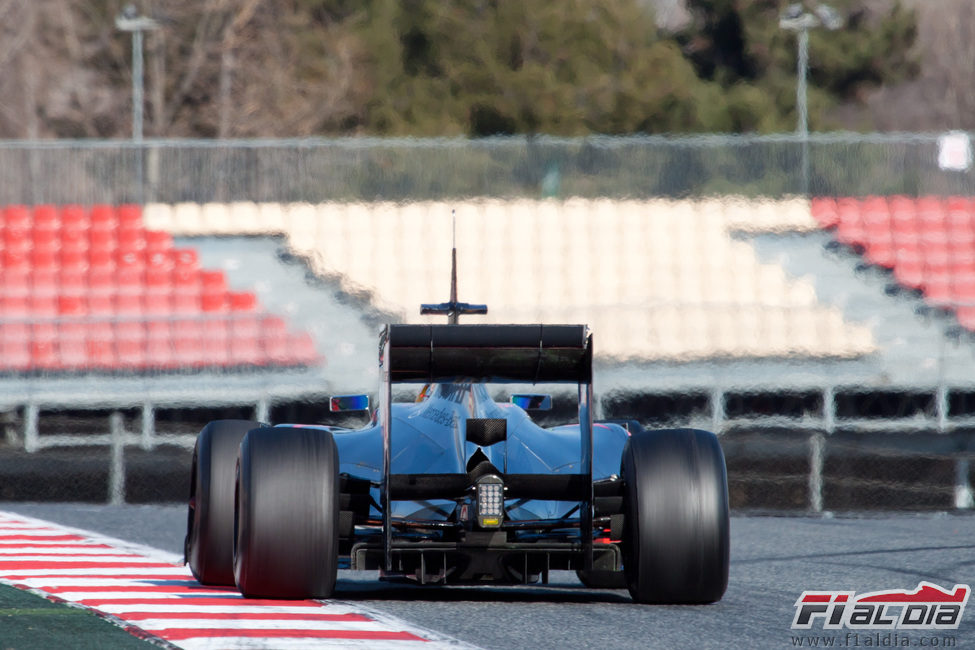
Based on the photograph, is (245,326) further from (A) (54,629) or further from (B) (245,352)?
(A) (54,629)

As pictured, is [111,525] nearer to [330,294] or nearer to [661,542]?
[330,294]

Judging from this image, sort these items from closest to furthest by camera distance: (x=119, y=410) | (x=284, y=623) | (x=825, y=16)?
1. (x=284, y=623)
2. (x=119, y=410)
3. (x=825, y=16)

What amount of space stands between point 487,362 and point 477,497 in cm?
61

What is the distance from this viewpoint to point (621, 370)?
1586 cm

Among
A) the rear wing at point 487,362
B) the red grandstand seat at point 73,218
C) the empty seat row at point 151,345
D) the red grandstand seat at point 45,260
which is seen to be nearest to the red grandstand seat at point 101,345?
the empty seat row at point 151,345

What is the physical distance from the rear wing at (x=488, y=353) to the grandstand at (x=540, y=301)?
7.54m

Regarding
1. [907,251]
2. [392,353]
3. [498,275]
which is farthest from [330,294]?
[392,353]


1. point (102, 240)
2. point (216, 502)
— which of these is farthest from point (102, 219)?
point (216, 502)

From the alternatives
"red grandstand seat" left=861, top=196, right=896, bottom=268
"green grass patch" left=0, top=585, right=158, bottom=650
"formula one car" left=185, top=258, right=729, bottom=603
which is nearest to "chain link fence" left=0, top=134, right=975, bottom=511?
"red grandstand seat" left=861, top=196, right=896, bottom=268

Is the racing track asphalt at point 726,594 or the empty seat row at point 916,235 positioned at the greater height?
the empty seat row at point 916,235

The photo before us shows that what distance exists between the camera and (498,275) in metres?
16.6

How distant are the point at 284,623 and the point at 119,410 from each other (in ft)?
30.2

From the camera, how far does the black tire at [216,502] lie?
25.7 ft

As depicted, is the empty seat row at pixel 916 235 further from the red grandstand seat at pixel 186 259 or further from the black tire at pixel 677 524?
the black tire at pixel 677 524
